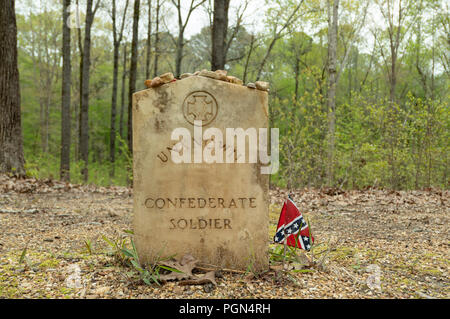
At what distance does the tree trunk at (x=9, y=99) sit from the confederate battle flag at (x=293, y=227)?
23.1 ft

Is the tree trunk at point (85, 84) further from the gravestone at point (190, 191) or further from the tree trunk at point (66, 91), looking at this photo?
the gravestone at point (190, 191)

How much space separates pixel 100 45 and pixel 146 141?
83.5 ft

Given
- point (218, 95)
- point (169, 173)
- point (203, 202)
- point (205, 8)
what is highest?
point (205, 8)

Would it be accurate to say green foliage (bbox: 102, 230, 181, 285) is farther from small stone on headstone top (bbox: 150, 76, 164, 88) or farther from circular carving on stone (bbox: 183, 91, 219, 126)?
small stone on headstone top (bbox: 150, 76, 164, 88)

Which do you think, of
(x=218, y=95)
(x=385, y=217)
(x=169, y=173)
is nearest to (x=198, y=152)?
(x=169, y=173)

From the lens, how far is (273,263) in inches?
112

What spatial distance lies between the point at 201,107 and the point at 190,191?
664 millimetres

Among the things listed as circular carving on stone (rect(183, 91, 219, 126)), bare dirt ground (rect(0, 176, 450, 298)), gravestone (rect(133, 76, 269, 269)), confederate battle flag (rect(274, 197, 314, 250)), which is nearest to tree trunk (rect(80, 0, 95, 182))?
bare dirt ground (rect(0, 176, 450, 298))

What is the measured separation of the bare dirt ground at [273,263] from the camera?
2303 mm

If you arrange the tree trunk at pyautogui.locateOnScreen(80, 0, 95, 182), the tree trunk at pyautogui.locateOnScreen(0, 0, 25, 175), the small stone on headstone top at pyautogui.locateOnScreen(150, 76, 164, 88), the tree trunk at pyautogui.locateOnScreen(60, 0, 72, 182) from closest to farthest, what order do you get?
the small stone on headstone top at pyautogui.locateOnScreen(150, 76, 164, 88) → the tree trunk at pyautogui.locateOnScreen(0, 0, 25, 175) → the tree trunk at pyautogui.locateOnScreen(60, 0, 72, 182) → the tree trunk at pyautogui.locateOnScreen(80, 0, 95, 182)

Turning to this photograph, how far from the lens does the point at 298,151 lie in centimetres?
988

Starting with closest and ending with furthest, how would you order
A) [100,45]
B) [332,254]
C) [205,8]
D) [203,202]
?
1. [203,202]
2. [332,254]
3. [205,8]
4. [100,45]

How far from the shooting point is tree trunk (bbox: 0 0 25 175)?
7551mm
